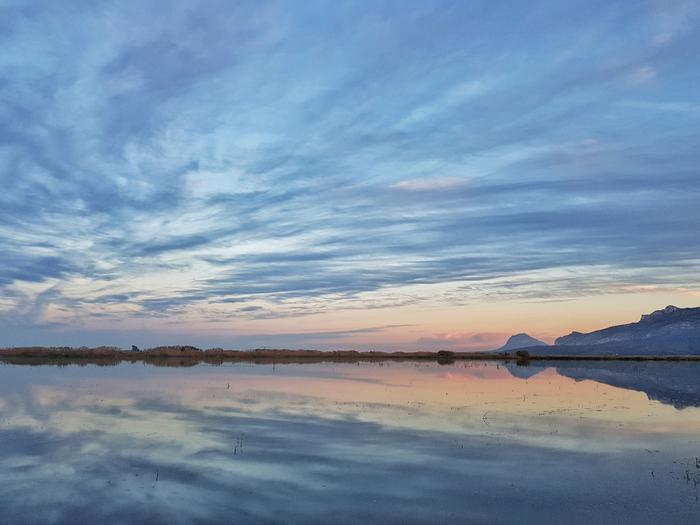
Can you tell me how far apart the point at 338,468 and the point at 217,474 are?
421cm

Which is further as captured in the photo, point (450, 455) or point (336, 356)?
point (336, 356)

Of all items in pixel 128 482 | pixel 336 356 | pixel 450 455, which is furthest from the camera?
pixel 336 356

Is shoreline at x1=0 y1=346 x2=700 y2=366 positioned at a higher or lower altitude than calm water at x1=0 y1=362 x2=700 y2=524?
higher

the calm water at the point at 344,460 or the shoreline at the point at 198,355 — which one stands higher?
the shoreline at the point at 198,355

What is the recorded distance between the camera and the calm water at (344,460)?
14.8 m

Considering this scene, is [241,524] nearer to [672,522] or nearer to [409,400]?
[672,522]

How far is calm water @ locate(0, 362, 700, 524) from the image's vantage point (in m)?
14.8

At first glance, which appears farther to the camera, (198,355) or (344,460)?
(198,355)

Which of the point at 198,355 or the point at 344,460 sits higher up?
the point at 198,355

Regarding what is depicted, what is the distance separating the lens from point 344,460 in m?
20.5

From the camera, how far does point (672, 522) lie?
554 inches

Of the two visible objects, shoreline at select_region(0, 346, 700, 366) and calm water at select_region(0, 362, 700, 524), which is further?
shoreline at select_region(0, 346, 700, 366)

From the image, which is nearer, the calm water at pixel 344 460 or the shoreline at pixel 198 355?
the calm water at pixel 344 460

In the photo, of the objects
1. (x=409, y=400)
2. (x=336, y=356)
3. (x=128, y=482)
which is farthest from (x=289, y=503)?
(x=336, y=356)
